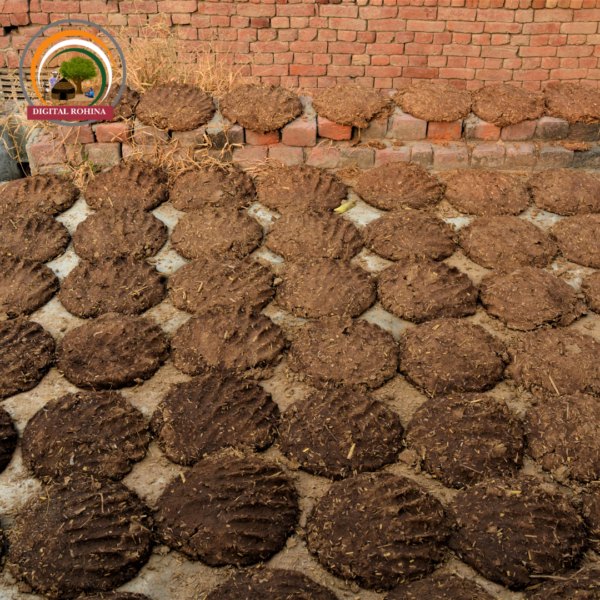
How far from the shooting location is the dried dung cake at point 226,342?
200 centimetres

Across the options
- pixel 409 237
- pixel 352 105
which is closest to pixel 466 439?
A: pixel 409 237

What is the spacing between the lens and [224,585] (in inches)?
54.1

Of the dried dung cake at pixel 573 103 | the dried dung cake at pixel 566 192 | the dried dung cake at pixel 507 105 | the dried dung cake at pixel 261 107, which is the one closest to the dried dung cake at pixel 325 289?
the dried dung cake at pixel 261 107

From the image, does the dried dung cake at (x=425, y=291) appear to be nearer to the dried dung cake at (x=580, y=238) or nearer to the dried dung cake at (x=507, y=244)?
the dried dung cake at (x=507, y=244)

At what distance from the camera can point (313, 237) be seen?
2523 mm

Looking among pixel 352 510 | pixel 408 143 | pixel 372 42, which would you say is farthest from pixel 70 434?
pixel 372 42

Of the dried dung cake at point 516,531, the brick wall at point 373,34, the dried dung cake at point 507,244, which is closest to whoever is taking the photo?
the dried dung cake at point 516,531

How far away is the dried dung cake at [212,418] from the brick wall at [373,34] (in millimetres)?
5341

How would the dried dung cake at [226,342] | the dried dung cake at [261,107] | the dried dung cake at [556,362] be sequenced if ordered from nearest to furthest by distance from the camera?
the dried dung cake at [556,362] < the dried dung cake at [226,342] < the dried dung cake at [261,107]

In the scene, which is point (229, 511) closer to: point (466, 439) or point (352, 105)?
point (466, 439)

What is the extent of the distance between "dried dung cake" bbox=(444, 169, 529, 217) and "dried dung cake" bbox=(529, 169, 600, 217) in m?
0.08

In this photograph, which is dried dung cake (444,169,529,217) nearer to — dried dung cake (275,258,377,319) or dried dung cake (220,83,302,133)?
dried dung cake (275,258,377,319)

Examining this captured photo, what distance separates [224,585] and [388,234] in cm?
163

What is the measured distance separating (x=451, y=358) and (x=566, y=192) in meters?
1.35
